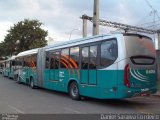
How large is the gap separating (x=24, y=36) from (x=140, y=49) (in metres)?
52.0

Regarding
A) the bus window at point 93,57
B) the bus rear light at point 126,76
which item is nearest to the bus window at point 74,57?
the bus window at point 93,57

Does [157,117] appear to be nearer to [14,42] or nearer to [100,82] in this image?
[100,82]

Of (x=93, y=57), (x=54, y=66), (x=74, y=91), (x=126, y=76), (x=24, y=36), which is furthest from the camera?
(x=24, y=36)

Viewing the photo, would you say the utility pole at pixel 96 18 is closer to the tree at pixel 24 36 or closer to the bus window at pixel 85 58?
the bus window at pixel 85 58

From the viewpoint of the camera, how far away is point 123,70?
1254 centimetres

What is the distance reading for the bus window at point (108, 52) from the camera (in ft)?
42.7

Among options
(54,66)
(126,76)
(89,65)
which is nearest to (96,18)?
(54,66)

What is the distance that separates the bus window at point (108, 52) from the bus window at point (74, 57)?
2.31 metres

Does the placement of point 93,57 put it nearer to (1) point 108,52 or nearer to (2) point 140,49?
(1) point 108,52

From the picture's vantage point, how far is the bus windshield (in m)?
12.9

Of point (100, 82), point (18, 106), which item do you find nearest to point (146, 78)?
point (100, 82)

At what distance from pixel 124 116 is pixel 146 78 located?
2.93 meters

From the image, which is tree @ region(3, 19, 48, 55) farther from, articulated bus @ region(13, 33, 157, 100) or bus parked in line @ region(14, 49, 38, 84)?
articulated bus @ region(13, 33, 157, 100)

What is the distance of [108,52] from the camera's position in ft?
43.8
